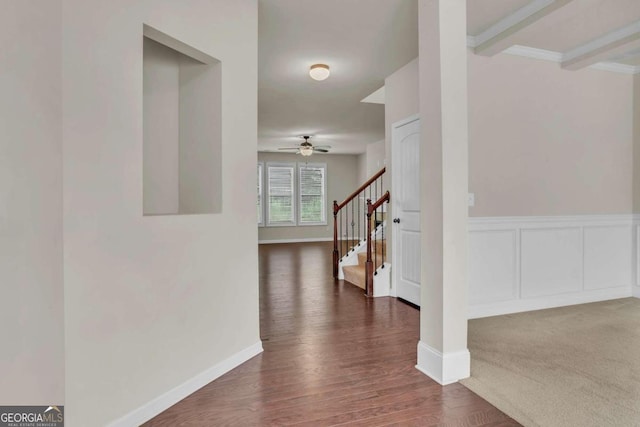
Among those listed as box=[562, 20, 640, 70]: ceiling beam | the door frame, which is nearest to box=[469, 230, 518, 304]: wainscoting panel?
the door frame

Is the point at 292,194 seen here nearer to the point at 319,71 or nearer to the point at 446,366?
the point at 319,71

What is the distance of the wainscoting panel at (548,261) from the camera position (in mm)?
3496

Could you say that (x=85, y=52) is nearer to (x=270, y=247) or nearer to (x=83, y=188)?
(x=83, y=188)

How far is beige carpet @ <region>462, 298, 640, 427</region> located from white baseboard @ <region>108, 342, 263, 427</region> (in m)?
1.48

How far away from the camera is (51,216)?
56.9 inches

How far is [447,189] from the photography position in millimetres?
Result: 2223

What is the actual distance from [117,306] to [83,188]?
0.58 m

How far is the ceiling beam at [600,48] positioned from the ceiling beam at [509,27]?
84 cm

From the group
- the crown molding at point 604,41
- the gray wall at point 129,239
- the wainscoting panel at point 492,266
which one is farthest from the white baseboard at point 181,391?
the crown molding at point 604,41

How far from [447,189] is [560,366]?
1.46m

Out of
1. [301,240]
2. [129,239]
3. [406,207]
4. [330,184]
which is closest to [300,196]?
[330,184]

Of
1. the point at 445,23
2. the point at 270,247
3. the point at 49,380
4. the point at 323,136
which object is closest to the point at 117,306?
the point at 49,380

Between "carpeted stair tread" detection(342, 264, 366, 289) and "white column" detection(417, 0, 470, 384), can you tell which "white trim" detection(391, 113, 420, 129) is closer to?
"white column" detection(417, 0, 470, 384)

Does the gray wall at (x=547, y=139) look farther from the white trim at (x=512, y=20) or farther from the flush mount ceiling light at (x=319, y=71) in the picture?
the flush mount ceiling light at (x=319, y=71)
